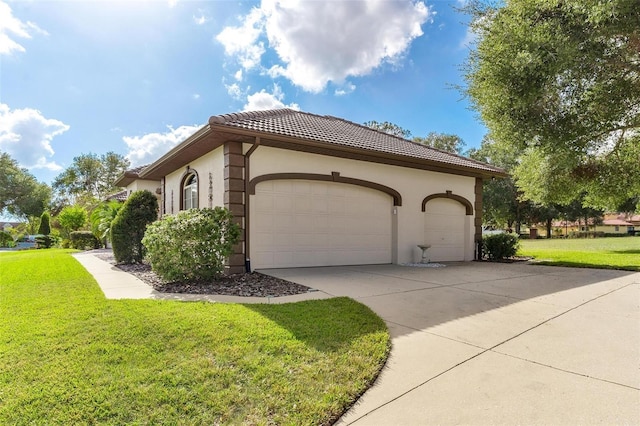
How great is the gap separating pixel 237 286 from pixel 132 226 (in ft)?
20.5

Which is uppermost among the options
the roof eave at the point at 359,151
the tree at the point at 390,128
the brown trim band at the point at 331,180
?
the tree at the point at 390,128

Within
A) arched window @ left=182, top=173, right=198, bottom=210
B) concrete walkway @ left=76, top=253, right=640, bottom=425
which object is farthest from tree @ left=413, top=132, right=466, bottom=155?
concrete walkway @ left=76, top=253, right=640, bottom=425

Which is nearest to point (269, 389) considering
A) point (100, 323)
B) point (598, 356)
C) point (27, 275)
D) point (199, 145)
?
point (100, 323)

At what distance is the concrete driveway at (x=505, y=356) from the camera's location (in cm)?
257

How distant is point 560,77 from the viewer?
9.69 m

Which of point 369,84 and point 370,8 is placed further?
point 369,84

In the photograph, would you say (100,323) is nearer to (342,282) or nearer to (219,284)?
(219,284)

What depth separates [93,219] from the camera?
17469 millimetres

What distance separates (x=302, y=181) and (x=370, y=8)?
5.51 m

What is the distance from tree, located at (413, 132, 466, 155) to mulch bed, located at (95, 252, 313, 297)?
36.4 metres

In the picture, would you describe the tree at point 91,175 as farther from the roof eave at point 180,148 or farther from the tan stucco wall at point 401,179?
the tan stucco wall at point 401,179

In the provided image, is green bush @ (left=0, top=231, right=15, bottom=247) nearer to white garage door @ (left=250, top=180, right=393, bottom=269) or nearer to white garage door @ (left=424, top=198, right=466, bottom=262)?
white garage door @ (left=250, top=180, right=393, bottom=269)

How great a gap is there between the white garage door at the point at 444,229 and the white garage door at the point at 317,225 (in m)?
1.95

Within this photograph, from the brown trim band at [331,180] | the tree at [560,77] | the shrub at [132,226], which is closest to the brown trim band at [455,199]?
the brown trim band at [331,180]
